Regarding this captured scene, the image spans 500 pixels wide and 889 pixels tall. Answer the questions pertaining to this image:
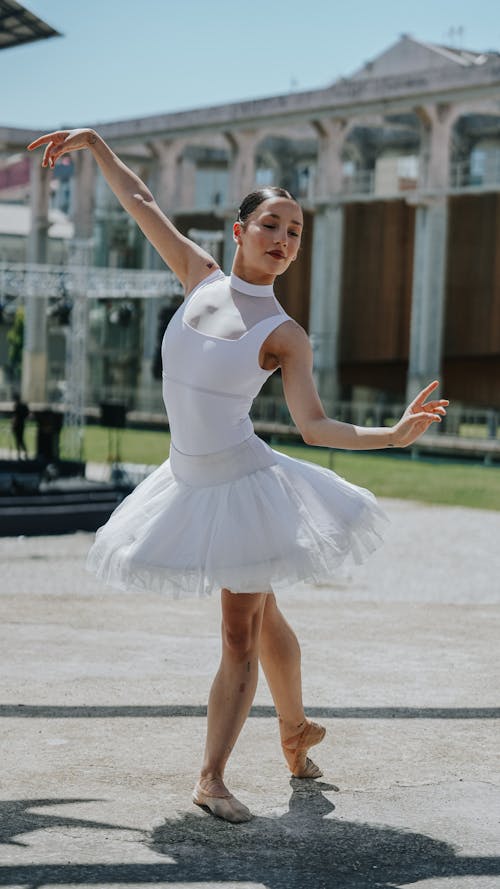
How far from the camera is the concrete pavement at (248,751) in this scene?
3.96 m

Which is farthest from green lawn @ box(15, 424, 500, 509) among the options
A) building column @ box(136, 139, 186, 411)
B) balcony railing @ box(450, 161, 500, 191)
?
building column @ box(136, 139, 186, 411)

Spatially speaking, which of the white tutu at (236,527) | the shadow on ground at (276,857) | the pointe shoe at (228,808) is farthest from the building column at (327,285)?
the shadow on ground at (276,857)

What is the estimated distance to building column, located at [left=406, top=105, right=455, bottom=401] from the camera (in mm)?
40781

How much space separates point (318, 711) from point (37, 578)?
5.05m

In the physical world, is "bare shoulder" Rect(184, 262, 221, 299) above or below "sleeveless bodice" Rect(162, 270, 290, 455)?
above

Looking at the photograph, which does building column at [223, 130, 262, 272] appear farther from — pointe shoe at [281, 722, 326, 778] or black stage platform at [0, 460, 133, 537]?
pointe shoe at [281, 722, 326, 778]

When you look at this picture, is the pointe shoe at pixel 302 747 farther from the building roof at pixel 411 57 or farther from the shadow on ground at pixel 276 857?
the building roof at pixel 411 57

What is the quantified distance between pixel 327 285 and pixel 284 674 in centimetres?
4208

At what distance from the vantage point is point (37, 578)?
1076cm

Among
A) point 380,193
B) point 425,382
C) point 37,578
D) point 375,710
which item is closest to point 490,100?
point 380,193

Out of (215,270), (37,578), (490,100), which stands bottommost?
(37,578)

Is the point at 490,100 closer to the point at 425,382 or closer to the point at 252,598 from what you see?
the point at 425,382

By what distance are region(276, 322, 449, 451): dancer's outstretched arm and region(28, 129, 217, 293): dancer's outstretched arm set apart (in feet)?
1.78

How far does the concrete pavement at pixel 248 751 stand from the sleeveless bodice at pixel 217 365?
48.5 inches
